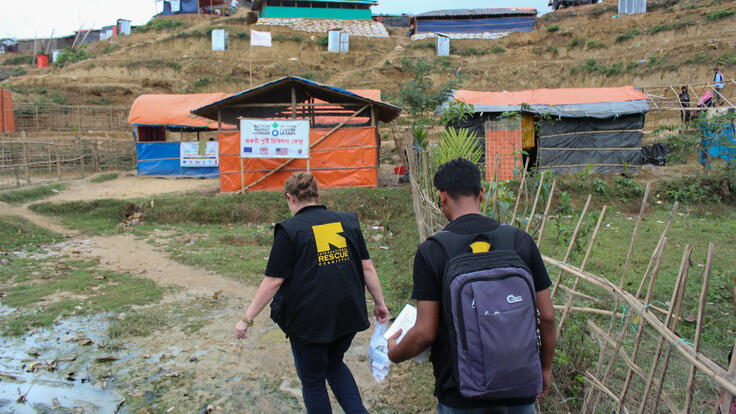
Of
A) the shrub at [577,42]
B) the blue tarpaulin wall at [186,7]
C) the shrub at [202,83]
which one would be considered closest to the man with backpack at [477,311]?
the shrub at [202,83]

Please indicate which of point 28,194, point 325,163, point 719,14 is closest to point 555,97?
point 325,163

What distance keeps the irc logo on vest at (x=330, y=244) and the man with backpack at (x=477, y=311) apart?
2.95 ft

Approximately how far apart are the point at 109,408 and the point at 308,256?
2.11 metres

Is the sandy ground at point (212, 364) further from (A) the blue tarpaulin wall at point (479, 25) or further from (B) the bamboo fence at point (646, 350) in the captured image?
(A) the blue tarpaulin wall at point (479, 25)

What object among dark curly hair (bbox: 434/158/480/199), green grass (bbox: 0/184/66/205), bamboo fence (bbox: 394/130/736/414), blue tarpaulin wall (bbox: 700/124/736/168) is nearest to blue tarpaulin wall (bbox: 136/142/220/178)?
green grass (bbox: 0/184/66/205)

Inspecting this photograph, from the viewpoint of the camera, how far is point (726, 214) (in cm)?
953

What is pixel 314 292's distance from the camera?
2.66 meters

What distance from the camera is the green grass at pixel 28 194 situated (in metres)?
11.3

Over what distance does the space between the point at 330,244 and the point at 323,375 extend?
0.77 metres

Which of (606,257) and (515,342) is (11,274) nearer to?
(515,342)

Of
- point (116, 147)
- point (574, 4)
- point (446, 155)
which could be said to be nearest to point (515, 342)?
point (446, 155)

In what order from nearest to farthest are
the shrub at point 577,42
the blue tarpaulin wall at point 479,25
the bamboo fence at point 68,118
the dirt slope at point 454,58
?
the bamboo fence at point 68,118
the dirt slope at point 454,58
the shrub at point 577,42
the blue tarpaulin wall at point 479,25

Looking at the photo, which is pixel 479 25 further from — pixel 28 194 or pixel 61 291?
pixel 61 291

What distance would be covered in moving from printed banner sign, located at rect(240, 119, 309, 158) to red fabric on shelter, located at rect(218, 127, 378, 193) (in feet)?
2.12
